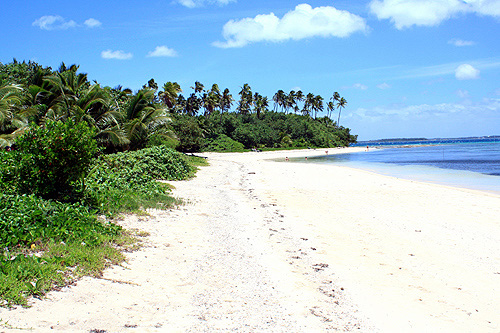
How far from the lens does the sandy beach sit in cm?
432

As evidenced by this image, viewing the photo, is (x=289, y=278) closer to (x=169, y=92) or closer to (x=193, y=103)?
(x=169, y=92)

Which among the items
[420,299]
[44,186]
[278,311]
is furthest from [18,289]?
[420,299]

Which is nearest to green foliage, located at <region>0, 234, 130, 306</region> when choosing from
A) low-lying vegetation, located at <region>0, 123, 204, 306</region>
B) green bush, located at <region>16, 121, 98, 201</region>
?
low-lying vegetation, located at <region>0, 123, 204, 306</region>

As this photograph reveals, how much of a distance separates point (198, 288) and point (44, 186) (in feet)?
14.8

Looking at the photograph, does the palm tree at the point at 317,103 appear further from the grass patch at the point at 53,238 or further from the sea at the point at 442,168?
the grass patch at the point at 53,238

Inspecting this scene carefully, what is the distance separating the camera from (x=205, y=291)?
5.21 meters

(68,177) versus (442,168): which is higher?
(68,177)

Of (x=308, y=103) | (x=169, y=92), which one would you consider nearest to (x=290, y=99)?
(x=308, y=103)

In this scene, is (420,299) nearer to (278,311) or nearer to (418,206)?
(278,311)

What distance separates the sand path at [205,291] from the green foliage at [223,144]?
54686 millimetres

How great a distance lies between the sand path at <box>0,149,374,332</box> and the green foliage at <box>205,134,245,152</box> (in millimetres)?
54686

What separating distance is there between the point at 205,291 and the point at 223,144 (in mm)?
59378

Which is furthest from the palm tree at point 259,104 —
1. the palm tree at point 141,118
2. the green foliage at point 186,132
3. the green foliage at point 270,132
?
the palm tree at point 141,118

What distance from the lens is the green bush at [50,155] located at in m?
7.54
